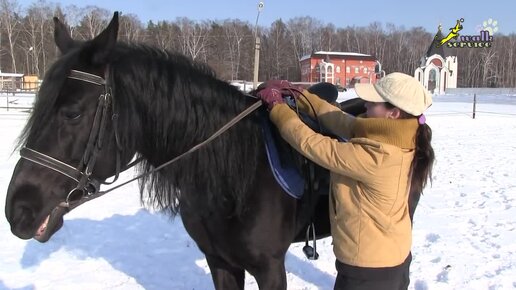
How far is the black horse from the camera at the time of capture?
183cm

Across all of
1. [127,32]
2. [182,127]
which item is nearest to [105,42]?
[182,127]

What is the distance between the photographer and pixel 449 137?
14.2 metres

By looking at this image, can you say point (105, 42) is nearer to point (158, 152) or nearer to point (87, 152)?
point (87, 152)

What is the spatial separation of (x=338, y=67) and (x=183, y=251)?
73.8 m

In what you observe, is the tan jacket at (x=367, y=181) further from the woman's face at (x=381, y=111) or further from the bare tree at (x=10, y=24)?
the bare tree at (x=10, y=24)

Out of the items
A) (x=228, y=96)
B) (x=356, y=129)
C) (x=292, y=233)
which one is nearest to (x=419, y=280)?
(x=292, y=233)

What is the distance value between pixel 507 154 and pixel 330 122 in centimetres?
953

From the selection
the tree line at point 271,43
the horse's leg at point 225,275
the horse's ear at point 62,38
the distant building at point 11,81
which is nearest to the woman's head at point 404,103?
the horse's leg at point 225,275

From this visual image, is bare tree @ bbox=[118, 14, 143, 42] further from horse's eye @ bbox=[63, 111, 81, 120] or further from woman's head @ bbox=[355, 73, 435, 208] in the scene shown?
woman's head @ bbox=[355, 73, 435, 208]

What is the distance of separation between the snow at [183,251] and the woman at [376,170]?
5.18 feet

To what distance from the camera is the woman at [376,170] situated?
2.02 metres

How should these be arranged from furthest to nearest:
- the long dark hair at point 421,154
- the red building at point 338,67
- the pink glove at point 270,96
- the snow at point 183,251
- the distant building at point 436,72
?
the red building at point 338,67 < the distant building at point 436,72 < the snow at point 183,251 < the pink glove at point 270,96 < the long dark hair at point 421,154

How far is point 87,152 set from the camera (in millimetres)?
1890

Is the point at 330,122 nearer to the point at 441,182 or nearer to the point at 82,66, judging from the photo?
the point at 82,66
